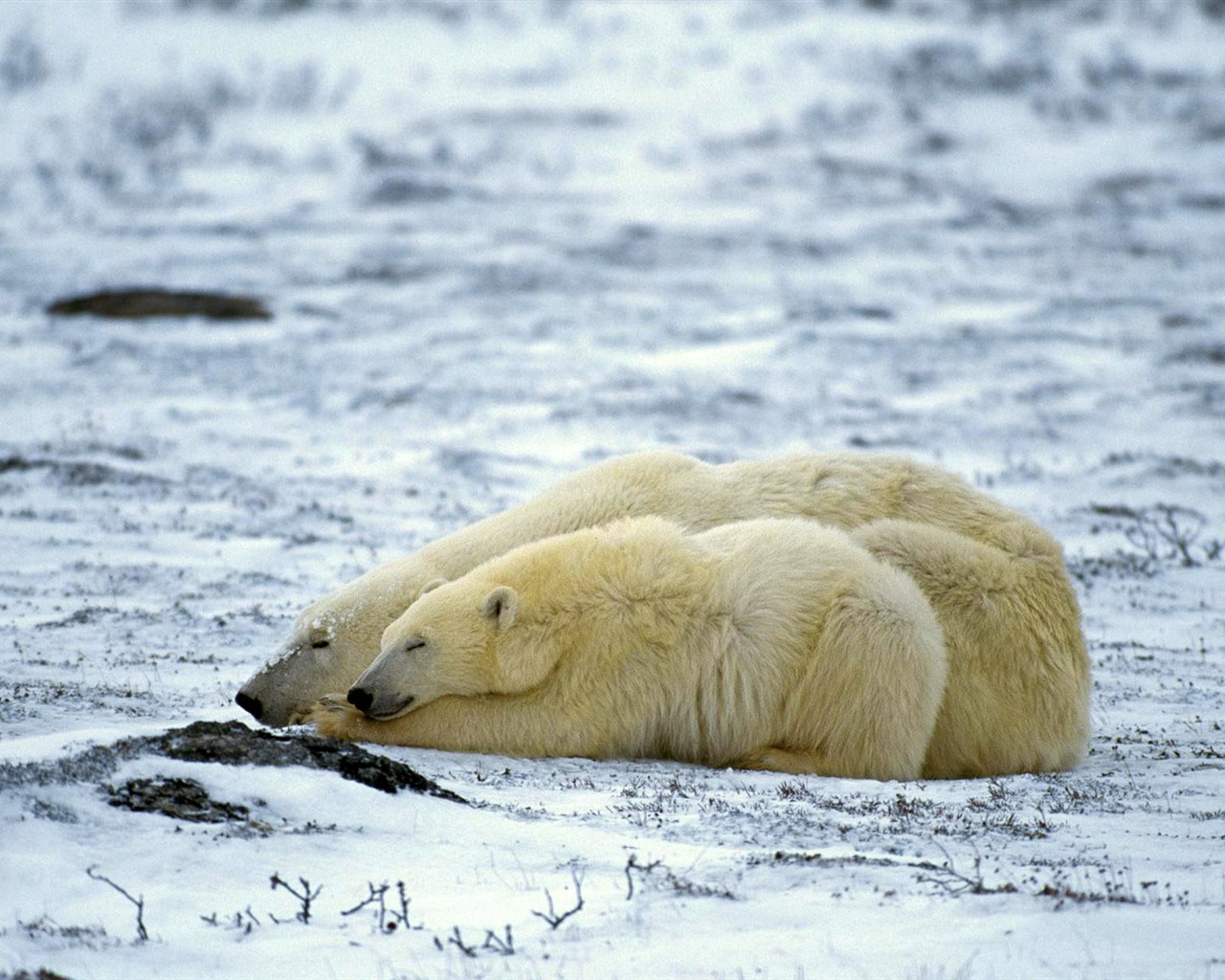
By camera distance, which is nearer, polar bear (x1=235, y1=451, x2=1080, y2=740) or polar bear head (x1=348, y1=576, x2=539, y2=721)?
polar bear head (x1=348, y1=576, x2=539, y2=721)

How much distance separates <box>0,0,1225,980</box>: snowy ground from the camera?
350 centimetres

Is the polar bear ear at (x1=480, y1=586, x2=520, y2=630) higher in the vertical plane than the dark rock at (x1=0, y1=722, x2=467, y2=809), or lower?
higher

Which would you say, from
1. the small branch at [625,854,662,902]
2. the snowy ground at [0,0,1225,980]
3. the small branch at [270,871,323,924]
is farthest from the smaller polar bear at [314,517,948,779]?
the small branch at [270,871,323,924]

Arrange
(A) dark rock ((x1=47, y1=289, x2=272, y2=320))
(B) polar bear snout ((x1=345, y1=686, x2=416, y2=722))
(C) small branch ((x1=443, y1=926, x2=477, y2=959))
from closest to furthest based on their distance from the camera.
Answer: (C) small branch ((x1=443, y1=926, x2=477, y2=959))
(B) polar bear snout ((x1=345, y1=686, x2=416, y2=722))
(A) dark rock ((x1=47, y1=289, x2=272, y2=320))

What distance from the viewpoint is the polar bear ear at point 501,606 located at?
5.14 meters

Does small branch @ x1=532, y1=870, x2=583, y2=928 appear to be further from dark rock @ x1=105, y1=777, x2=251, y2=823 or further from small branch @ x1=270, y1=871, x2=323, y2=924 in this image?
dark rock @ x1=105, y1=777, x2=251, y2=823

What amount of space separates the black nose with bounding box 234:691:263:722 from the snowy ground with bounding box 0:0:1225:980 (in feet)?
0.66

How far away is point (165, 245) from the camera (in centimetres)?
1991

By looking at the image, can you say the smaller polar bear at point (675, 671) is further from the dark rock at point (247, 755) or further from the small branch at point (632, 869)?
the small branch at point (632, 869)

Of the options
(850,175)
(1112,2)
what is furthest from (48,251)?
(1112,2)

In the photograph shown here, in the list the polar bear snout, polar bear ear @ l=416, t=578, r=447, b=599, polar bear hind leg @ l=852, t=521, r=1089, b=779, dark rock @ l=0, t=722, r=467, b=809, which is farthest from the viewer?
polar bear ear @ l=416, t=578, r=447, b=599

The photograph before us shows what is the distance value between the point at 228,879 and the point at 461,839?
645 millimetres

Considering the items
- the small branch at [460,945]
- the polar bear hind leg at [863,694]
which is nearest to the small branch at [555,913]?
the small branch at [460,945]

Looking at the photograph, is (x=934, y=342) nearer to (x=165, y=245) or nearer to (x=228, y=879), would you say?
(x=165, y=245)
